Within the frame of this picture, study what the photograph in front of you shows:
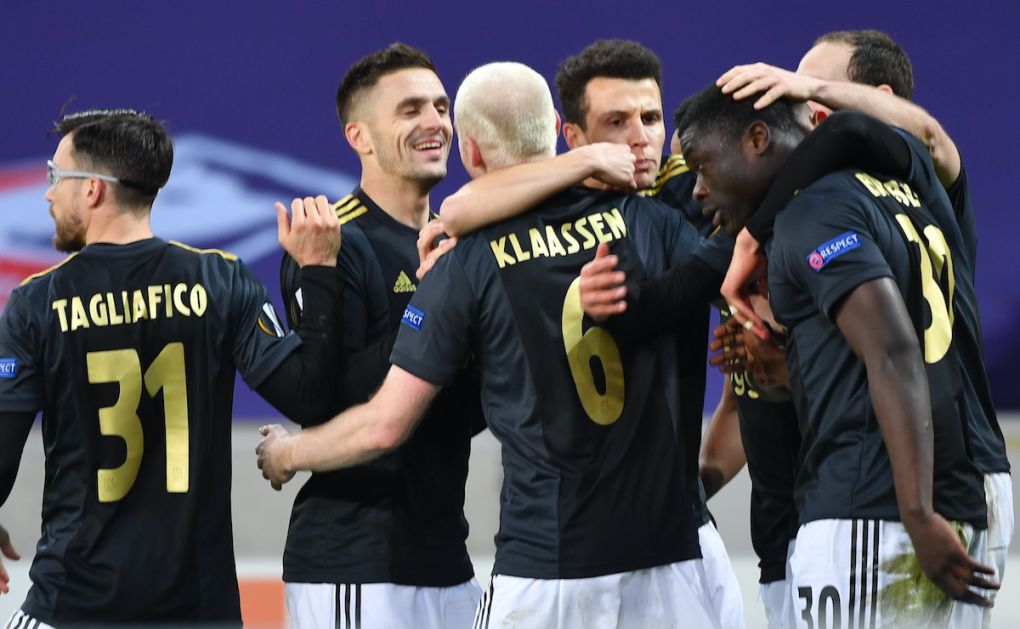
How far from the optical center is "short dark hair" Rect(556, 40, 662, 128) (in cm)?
423

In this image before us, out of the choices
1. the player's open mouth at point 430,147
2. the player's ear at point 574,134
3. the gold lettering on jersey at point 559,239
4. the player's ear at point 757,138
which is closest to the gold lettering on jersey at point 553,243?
the gold lettering on jersey at point 559,239

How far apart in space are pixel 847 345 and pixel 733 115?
631mm

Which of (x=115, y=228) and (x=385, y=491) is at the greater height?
(x=115, y=228)

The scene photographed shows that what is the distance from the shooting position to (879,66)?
3.94 metres

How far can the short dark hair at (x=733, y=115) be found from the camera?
10.2ft

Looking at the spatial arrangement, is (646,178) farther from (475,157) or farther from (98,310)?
(98,310)

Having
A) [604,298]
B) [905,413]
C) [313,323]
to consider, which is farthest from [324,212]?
[905,413]

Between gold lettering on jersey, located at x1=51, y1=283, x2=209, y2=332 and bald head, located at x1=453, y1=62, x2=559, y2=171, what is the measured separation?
0.84 meters

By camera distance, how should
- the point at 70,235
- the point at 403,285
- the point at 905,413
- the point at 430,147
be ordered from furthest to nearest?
1. the point at 430,147
2. the point at 403,285
3. the point at 70,235
4. the point at 905,413

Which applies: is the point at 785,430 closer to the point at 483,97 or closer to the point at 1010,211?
the point at 483,97

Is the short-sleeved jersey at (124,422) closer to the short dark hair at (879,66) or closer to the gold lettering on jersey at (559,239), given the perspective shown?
the gold lettering on jersey at (559,239)

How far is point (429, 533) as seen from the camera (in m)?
3.67

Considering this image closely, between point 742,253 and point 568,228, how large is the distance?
0.43 metres

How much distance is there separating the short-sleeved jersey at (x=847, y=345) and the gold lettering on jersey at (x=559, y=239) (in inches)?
18.7
